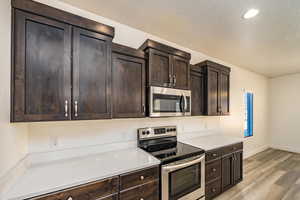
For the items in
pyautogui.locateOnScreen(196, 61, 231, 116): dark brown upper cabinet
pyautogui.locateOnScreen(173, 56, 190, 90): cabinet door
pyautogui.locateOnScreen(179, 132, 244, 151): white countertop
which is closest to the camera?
pyautogui.locateOnScreen(173, 56, 190, 90): cabinet door

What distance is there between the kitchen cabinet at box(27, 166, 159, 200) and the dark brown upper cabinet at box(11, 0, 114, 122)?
0.63 meters

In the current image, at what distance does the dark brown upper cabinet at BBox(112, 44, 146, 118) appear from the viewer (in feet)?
5.58

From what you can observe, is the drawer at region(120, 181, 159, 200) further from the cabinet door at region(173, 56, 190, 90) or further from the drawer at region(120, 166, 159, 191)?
the cabinet door at region(173, 56, 190, 90)

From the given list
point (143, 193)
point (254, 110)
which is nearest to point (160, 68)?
point (143, 193)

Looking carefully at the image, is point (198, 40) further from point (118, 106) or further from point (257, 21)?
point (118, 106)

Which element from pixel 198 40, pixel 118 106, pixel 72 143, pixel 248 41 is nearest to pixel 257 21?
pixel 248 41

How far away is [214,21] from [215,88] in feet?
4.28

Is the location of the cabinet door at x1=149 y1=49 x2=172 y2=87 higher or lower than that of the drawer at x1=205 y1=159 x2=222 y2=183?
higher

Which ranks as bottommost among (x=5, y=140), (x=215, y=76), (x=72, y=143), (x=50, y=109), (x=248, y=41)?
(x=72, y=143)

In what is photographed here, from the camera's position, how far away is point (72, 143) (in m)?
1.71

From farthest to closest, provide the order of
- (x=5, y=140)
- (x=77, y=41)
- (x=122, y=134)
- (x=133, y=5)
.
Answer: (x=122, y=134) → (x=133, y=5) → (x=77, y=41) → (x=5, y=140)

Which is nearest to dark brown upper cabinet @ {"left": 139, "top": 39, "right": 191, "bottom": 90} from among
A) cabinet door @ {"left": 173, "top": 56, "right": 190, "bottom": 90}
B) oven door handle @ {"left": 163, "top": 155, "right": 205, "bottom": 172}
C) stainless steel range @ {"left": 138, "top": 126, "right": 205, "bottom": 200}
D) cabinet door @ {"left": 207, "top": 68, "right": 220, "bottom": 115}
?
cabinet door @ {"left": 173, "top": 56, "right": 190, "bottom": 90}

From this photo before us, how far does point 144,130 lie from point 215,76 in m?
1.81

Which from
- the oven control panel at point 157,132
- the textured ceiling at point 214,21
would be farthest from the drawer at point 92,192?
the textured ceiling at point 214,21
